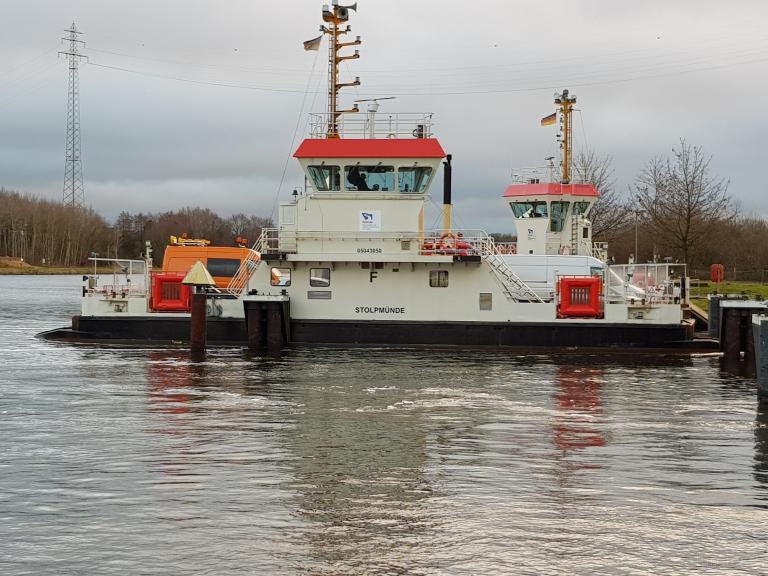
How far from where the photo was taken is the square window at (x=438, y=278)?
30312 millimetres

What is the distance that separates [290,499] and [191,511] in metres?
1.31

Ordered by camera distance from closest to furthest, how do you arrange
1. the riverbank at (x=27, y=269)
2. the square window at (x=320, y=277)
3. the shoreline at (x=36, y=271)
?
the square window at (x=320, y=277) → the shoreline at (x=36, y=271) → the riverbank at (x=27, y=269)

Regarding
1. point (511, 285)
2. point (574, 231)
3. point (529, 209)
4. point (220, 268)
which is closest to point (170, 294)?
Result: point (220, 268)

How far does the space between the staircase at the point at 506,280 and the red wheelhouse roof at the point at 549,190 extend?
1256 centimetres

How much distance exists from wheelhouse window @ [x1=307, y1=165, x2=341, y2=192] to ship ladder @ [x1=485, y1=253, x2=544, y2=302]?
552cm

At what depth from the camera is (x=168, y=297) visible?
31.9 m

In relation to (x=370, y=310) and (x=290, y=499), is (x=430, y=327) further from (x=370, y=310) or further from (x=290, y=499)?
(x=290, y=499)

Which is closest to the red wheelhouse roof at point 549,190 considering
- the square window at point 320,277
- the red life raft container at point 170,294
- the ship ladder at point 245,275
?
the square window at point 320,277

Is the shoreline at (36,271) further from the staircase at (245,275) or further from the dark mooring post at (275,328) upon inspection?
the dark mooring post at (275,328)

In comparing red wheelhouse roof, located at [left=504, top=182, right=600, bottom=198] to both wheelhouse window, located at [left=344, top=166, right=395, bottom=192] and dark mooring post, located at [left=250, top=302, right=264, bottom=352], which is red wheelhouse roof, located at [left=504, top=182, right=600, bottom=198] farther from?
dark mooring post, located at [left=250, top=302, right=264, bottom=352]

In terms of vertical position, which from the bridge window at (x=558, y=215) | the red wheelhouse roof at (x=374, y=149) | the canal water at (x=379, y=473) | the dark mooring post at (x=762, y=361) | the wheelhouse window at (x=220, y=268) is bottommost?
the canal water at (x=379, y=473)

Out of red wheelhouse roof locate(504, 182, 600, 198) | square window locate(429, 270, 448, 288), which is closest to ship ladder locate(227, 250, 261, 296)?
square window locate(429, 270, 448, 288)

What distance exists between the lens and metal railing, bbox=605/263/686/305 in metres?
30.1

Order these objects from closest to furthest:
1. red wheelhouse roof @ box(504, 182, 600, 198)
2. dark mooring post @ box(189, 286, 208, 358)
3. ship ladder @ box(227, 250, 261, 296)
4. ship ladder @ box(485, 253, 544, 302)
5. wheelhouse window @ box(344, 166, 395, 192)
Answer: dark mooring post @ box(189, 286, 208, 358) → ship ladder @ box(485, 253, 544, 302) → wheelhouse window @ box(344, 166, 395, 192) → ship ladder @ box(227, 250, 261, 296) → red wheelhouse roof @ box(504, 182, 600, 198)
